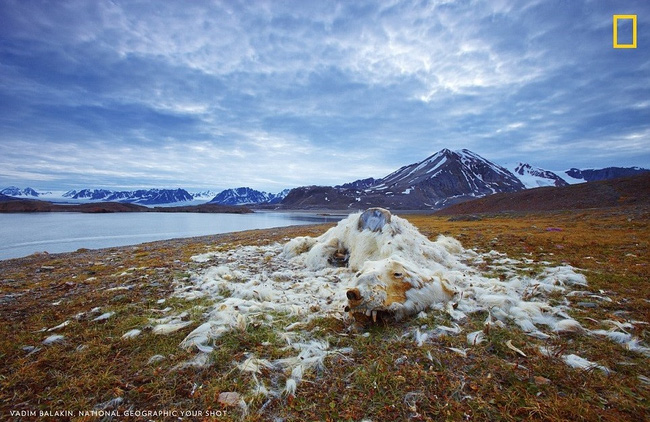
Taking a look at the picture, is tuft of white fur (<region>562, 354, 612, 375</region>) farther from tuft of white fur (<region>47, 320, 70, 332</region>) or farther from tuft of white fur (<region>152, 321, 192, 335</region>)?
tuft of white fur (<region>47, 320, 70, 332</region>)

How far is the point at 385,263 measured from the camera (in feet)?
15.8

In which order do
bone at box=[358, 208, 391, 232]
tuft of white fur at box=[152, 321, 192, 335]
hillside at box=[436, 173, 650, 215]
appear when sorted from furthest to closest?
hillside at box=[436, 173, 650, 215] < bone at box=[358, 208, 391, 232] < tuft of white fur at box=[152, 321, 192, 335]

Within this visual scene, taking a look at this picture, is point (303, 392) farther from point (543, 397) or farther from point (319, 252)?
point (319, 252)

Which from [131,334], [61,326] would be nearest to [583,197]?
[131,334]

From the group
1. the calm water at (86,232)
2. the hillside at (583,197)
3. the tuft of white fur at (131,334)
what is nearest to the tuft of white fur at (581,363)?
the tuft of white fur at (131,334)

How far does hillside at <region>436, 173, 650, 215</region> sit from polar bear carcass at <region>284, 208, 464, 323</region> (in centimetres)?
3616

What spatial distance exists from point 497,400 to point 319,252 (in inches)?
245

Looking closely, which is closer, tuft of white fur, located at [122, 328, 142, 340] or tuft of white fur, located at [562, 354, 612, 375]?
tuft of white fur, located at [562, 354, 612, 375]

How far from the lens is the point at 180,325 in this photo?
161 inches

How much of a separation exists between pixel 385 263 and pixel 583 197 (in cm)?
4587

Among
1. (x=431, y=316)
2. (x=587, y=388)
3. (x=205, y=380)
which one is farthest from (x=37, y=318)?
(x=587, y=388)

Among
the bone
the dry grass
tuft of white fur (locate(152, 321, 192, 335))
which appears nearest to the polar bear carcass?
the bone

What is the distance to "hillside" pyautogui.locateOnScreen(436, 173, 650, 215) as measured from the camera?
3216 cm

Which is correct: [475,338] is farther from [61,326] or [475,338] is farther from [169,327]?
[61,326]
